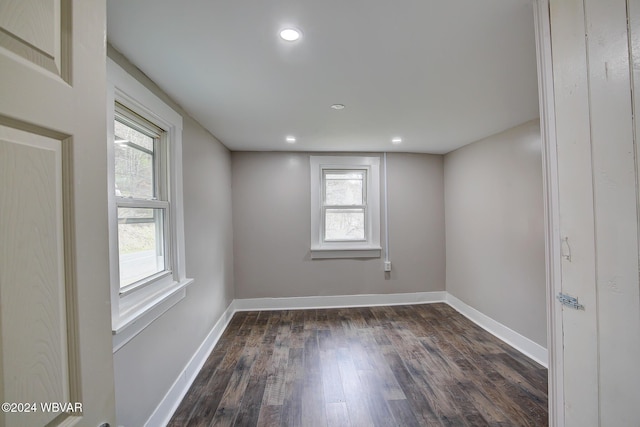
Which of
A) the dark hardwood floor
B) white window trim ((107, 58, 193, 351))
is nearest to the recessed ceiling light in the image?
white window trim ((107, 58, 193, 351))

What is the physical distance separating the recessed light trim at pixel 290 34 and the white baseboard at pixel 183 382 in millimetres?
2242

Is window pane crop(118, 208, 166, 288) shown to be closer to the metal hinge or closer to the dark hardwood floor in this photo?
the dark hardwood floor

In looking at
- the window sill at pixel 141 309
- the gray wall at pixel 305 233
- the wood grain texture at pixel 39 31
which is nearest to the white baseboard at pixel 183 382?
the window sill at pixel 141 309

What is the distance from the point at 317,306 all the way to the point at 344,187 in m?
1.75

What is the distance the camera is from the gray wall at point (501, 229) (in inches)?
94.3

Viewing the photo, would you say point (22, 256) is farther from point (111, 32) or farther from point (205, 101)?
point (205, 101)

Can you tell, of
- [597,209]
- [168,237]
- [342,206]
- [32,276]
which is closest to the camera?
[32,276]

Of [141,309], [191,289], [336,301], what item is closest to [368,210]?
[336,301]

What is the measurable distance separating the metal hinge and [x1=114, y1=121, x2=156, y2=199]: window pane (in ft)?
6.90

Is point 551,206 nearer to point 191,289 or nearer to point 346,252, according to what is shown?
point 191,289

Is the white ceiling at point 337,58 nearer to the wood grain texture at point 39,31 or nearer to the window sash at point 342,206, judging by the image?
the wood grain texture at point 39,31

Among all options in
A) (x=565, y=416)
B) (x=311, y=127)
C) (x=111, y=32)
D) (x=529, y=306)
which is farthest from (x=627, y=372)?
(x=311, y=127)

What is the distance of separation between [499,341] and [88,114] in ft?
11.7

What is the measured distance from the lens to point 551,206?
3.30 ft
